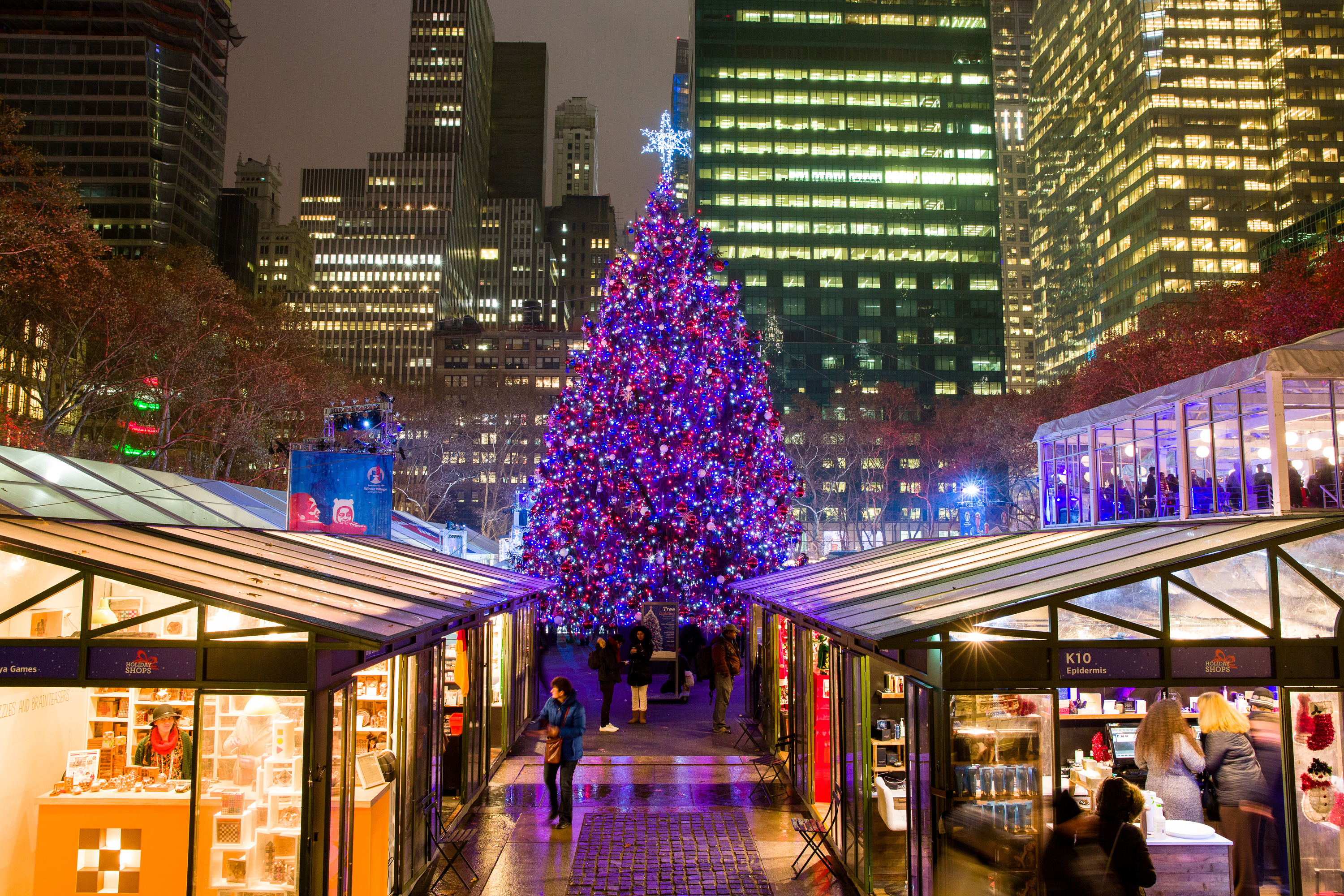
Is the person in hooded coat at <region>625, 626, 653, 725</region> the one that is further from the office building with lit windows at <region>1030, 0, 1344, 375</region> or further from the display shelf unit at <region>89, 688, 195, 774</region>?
the office building with lit windows at <region>1030, 0, 1344, 375</region>

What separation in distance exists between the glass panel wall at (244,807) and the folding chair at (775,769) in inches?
261

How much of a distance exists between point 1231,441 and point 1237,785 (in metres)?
4.57

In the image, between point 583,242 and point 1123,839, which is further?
point 583,242

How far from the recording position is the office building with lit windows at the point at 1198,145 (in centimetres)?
11344

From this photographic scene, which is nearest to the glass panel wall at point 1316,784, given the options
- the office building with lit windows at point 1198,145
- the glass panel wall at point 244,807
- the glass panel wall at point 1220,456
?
the glass panel wall at point 1220,456

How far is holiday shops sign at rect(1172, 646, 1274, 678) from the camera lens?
6.34 m

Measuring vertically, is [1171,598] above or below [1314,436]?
below

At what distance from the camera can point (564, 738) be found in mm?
10016

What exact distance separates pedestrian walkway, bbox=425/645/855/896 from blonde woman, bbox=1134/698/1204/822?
2.98m

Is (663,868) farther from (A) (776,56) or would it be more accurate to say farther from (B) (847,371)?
(A) (776,56)

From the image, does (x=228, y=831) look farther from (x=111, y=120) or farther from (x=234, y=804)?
(x=111, y=120)

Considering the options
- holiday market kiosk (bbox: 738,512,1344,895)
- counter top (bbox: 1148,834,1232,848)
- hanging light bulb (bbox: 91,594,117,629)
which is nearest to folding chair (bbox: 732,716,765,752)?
counter top (bbox: 1148,834,1232,848)

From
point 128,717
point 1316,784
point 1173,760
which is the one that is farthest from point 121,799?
point 1316,784

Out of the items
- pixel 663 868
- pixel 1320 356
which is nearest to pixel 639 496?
pixel 663 868
